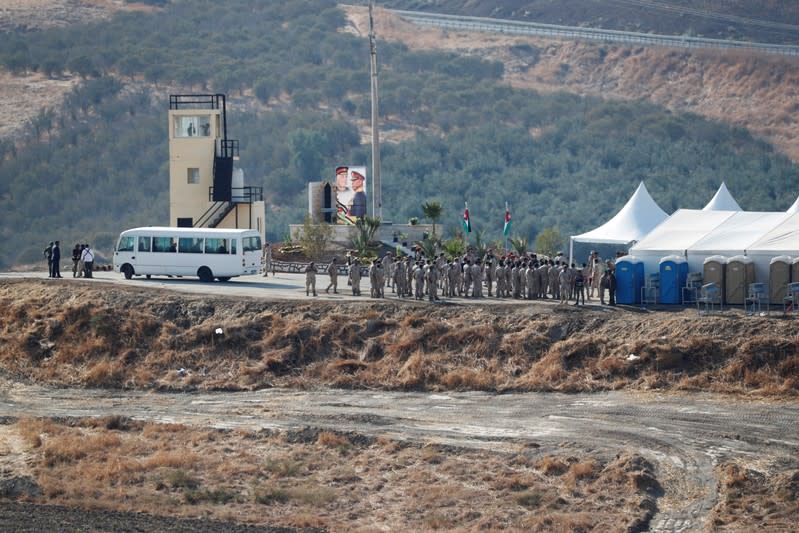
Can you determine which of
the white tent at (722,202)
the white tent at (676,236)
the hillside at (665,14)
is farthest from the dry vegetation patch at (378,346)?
the hillside at (665,14)

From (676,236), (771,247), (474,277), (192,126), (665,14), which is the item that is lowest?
(474,277)

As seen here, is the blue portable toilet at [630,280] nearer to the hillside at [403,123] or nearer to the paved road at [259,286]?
Result: the paved road at [259,286]

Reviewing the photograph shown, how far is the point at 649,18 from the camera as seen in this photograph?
158 metres

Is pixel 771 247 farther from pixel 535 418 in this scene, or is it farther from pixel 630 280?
pixel 535 418

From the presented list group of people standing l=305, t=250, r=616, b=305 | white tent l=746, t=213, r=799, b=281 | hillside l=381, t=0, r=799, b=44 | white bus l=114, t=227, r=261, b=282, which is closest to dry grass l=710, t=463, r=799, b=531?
white tent l=746, t=213, r=799, b=281

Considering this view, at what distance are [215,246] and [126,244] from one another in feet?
11.9

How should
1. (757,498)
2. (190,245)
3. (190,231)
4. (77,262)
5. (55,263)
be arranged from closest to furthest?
1. (757,498)
2. (190,231)
3. (190,245)
4. (55,263)
5. (77,262)

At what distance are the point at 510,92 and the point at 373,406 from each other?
375 feet

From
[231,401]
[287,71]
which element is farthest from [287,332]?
[287,71]

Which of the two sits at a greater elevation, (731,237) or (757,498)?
(731,237)

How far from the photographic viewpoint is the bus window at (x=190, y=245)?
44125mm

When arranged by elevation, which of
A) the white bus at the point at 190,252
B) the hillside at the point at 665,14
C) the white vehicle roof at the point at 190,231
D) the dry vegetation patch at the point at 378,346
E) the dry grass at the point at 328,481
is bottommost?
the dry grass at the point at 328,481

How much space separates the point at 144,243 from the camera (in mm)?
44781

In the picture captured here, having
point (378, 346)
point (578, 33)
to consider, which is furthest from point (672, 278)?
point (578, 33)
